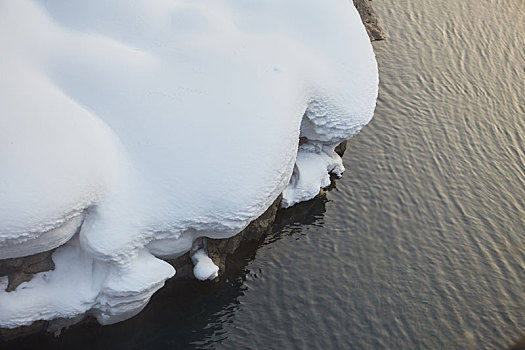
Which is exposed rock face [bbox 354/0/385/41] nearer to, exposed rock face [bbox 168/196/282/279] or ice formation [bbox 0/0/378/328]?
ice formation [bbox 0/0/378/328]

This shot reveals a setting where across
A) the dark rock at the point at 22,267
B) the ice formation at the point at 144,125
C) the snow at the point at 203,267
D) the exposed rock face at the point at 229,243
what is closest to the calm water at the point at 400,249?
the exposed rock face at the point at 229,243

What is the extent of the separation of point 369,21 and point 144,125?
8.14 metres

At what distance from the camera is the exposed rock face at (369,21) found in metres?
16.2

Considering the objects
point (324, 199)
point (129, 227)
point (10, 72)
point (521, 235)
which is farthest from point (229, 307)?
point (521, 235)

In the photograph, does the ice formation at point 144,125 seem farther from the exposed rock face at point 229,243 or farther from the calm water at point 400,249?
the calm water at point 400,249

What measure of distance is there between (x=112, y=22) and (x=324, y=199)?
456 centimetres

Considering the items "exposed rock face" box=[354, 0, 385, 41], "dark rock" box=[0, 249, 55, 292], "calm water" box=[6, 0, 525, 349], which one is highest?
"exposed rock face" box=[354, 0, 385, 41]

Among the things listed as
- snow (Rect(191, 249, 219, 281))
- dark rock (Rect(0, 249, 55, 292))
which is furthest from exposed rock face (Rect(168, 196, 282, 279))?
dark rock (Rect(0, 249, 55, 292))

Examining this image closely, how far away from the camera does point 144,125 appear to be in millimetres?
9938

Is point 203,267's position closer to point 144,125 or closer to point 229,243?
point 229,243

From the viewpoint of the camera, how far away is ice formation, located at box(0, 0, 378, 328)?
898cm

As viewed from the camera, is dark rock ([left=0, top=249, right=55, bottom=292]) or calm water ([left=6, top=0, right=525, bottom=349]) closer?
dark rock ([left=0, top=249, right=55, bottom=292])

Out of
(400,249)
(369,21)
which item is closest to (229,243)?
(400,249)

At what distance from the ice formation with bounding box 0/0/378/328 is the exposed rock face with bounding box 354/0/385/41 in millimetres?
4544
